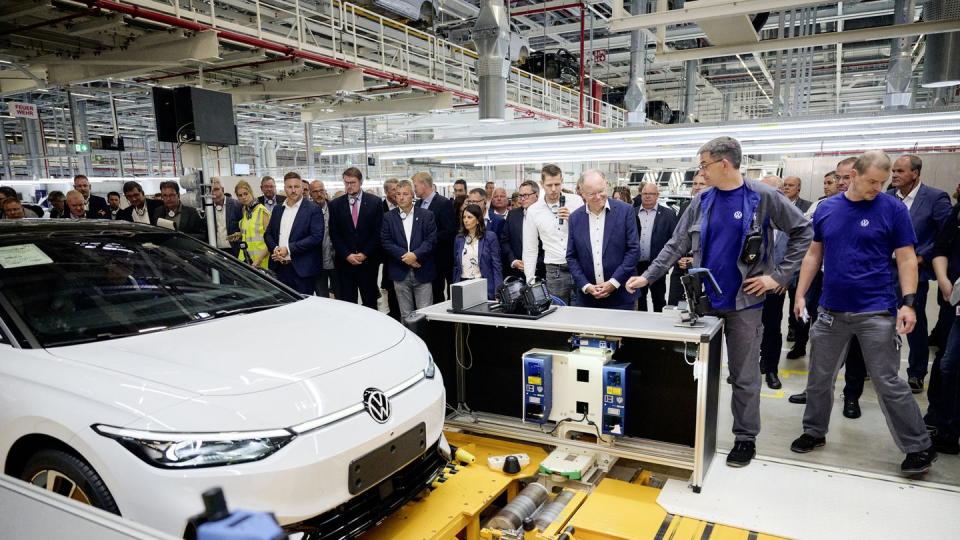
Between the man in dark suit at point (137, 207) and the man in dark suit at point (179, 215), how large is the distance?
0.31 meters

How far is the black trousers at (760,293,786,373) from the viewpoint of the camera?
4.59m

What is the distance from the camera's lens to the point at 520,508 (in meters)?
2.78

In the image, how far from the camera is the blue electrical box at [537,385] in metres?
3.27

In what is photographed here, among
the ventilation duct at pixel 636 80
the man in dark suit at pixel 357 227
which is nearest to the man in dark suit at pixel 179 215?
the man in dark suit at pixel 357 227

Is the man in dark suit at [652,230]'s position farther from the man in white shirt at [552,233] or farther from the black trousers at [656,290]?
the man in white shirt at [552,233]

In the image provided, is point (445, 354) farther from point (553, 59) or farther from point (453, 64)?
point (553, 59)

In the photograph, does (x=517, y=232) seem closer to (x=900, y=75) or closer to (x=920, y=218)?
(x=920, y=218)

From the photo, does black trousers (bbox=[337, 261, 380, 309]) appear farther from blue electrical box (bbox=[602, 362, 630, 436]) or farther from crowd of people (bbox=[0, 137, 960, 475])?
blue electrical box (bbox=[602, 362, 630, 436])

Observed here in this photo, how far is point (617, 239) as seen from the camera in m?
4.05

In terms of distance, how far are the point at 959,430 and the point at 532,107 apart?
390 inches

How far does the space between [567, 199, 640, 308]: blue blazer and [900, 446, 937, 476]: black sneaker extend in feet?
5.96

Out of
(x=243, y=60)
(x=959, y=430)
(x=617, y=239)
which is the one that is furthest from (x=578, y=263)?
(x=243, y=60)

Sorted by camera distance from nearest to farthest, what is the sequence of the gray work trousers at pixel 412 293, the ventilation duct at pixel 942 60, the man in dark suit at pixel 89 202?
the gray work trousers at pixel 412 293 → the ventilation duct at pixel 942 60 → the man in dark suit at pixel 89 202

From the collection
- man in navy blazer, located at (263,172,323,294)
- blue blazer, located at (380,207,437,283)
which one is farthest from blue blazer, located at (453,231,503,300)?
man in navy blazer, located at (263,172,323,294)
